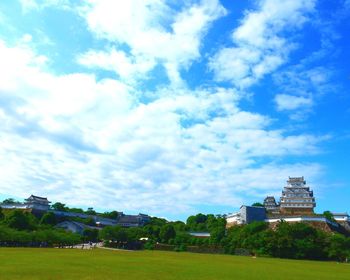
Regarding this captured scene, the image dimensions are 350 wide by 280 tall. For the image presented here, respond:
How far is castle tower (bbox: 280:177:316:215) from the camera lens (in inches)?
3935

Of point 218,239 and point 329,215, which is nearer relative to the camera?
point 218,239

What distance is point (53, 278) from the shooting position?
1933 cm

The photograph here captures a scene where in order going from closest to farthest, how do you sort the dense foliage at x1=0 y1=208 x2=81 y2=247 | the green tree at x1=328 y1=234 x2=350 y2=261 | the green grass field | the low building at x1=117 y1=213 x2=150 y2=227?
the green grass field < the dense foliage at x1=0 y1=208 x2=81 y2=247 < the green tree at x1=328 y1=234 x2=350 y2=261 < the low building at x1=117 y1=213 x2=150 y2=227

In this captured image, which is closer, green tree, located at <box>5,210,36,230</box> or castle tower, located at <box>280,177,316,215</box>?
green tree, located at <box>5,210,36,230</box>

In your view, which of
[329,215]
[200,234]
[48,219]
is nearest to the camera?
[200,234]

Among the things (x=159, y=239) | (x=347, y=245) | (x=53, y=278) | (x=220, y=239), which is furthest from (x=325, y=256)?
(x=53, y=278)

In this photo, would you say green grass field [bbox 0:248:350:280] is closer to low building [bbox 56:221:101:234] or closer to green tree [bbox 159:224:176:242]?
green tree [bbox 159:224:176:242]

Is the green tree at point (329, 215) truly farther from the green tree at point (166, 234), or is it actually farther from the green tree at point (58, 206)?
the green tree at point (58, 206)

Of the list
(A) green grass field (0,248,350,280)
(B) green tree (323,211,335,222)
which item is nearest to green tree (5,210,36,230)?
(A) green grass field (0,248,350,280)

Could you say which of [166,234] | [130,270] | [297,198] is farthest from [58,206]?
[130,270]

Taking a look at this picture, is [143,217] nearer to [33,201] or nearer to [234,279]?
[33,201]

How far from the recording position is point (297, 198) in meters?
101

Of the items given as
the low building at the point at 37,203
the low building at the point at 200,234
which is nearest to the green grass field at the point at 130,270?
the low building at the point at 200,234

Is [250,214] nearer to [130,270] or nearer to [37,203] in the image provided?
[37,203]
